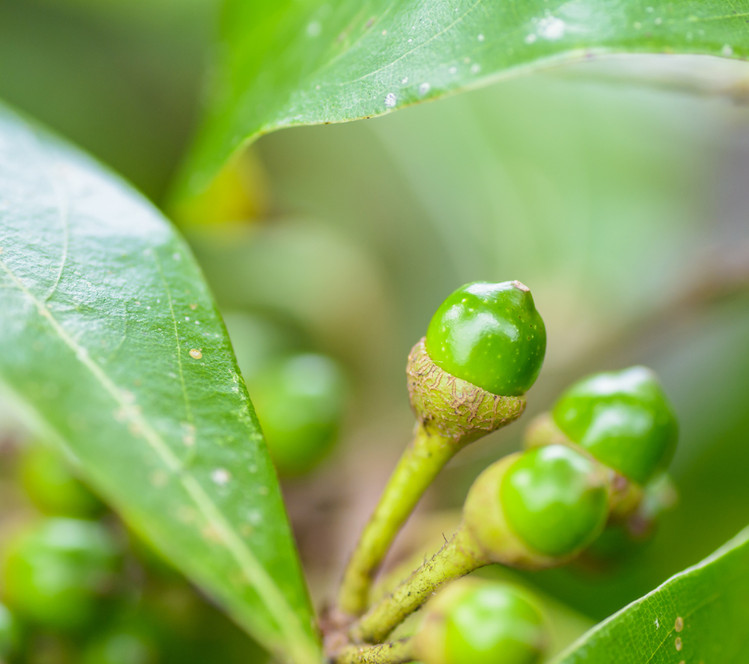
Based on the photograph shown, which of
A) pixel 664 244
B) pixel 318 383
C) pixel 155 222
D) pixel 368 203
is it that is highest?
pixel 155 222

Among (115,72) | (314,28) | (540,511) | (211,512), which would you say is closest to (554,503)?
(540,511)

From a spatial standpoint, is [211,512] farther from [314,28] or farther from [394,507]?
[314,28]

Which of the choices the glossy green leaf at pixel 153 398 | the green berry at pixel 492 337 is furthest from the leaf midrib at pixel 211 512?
the green berry at pixel 492 337

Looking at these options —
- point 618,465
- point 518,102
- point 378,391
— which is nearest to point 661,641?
point 618,465

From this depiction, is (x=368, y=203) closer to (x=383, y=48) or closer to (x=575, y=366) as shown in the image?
(x=575, y=366)

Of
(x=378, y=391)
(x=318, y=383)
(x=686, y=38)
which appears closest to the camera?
(x=686, y=38)

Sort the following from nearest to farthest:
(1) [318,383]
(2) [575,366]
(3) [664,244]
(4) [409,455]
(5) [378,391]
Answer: (4) [409,455] < (1) [318,383] < (2) [575,366] < (5) [378,391] < (3) [664,244]
